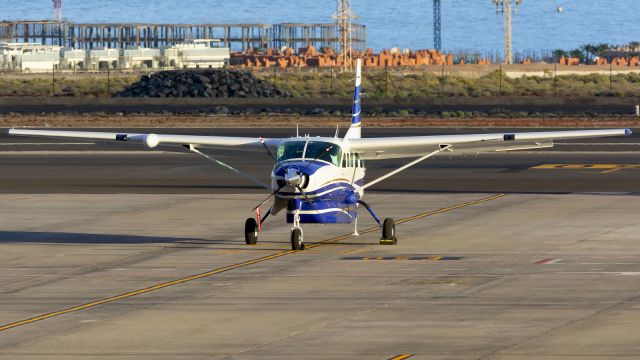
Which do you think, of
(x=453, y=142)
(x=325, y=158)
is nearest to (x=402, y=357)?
(x=325, y=158)

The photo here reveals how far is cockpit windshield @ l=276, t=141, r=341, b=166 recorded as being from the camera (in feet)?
102

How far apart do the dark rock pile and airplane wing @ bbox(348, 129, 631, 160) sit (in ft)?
270

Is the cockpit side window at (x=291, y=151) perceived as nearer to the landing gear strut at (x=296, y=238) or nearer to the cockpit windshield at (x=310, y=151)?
the cockpit windshield at (x=310, y=151)

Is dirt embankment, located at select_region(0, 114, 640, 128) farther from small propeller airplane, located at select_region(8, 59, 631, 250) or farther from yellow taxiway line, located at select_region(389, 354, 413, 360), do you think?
yellow taxiway line, located at select_region(389, 354, 413, 360)

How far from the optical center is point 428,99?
111 meters

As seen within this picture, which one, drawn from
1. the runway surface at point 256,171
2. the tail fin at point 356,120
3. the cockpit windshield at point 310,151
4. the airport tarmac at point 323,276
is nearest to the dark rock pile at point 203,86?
the runway surface at point 256,171

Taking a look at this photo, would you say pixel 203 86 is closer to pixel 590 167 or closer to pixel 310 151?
pixel 590 167

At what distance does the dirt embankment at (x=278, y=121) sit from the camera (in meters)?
84.8

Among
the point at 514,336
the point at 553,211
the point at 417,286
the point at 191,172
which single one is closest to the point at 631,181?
the point at 553,211

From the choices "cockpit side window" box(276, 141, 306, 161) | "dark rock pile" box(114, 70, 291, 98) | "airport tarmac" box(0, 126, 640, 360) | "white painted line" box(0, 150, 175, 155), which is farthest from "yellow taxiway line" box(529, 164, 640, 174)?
"dark rock pile" box(114, 70, 291, 98)

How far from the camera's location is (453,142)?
34094 millimetres

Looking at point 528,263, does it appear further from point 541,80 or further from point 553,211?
point 541,80

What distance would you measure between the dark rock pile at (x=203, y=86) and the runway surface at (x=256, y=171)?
155ft

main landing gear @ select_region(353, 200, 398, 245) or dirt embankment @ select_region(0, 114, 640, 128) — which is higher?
dirt embankment @ select_region(0, 114, 640, 128)
